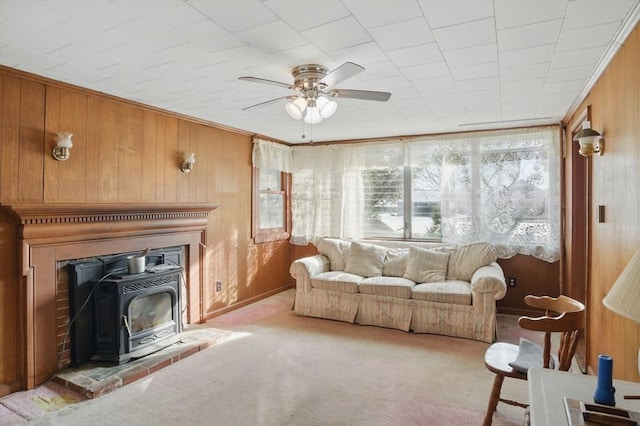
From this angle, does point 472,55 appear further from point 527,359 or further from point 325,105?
point 527,359

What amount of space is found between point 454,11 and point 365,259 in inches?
134

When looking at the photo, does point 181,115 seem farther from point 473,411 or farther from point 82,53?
point 473,411

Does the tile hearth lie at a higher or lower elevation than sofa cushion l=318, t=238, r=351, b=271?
lower

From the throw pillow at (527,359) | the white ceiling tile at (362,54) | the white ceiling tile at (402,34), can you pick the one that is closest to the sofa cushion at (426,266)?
the throw pillow at (527,359)

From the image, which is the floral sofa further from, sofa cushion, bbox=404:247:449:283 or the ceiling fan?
the ceiling fan

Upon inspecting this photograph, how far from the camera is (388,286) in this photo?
4.32 metres

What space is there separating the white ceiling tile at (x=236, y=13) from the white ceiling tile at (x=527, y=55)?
4.88 ft

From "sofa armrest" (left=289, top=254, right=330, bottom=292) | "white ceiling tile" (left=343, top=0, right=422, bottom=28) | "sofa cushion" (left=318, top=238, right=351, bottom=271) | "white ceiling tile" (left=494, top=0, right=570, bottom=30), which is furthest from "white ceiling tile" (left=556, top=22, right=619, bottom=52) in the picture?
"sofa cushion" (left=318, top=238, right=351, bottom=271)

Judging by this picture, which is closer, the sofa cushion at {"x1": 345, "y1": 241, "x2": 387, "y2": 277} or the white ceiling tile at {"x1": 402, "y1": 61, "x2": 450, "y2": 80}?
the white ceiling tile at {"x1": 402, "y1": 61, "x2": 450, "y2": 80}

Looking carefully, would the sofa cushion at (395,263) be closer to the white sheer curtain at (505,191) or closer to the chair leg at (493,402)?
the white sheer curtain at (505,191)

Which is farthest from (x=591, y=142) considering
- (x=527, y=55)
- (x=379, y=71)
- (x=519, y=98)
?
(x=379, y=71)

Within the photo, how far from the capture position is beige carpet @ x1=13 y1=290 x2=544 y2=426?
98.3 inches

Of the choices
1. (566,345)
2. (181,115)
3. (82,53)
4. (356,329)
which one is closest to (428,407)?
(566,345)

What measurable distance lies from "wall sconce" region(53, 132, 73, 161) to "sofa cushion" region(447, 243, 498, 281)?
3.99 meters
